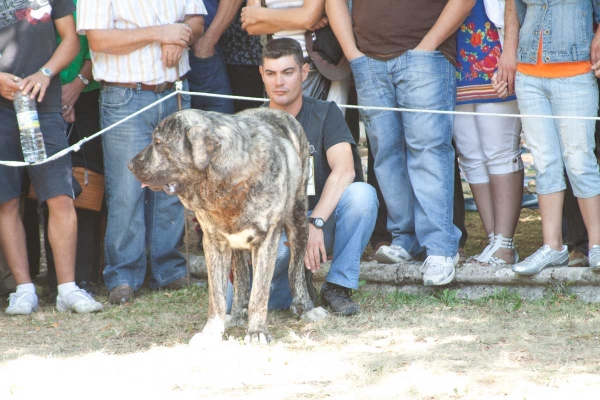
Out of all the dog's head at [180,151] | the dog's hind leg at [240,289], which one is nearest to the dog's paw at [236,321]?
the dog's hind leg at [240,289]

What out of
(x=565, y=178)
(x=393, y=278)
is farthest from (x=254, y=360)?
(x=565, y=178)

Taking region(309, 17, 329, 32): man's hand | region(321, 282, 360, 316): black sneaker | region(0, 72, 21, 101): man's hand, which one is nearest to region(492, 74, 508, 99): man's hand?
region(309, 17, 329, 32): man's hand

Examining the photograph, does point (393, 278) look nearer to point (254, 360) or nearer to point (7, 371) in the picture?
point (254, 360)

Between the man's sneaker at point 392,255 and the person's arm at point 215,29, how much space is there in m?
1.87

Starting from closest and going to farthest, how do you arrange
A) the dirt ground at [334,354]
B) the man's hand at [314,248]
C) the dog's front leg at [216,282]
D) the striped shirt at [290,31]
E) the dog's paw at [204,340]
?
1. the dirt ground at [334,354]
2. the dog's paw at [204,340]
3. the dog's front leg at [216,282]
4. the man's hand at [314,248]
5. the striped shirt at [290,31]

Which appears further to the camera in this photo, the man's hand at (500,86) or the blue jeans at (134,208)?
the blue jeans at (134,208)

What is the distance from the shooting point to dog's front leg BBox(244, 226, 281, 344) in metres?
4.60

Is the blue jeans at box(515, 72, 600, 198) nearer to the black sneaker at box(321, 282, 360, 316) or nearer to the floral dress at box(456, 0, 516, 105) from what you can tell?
the floral dress at box(456, 0, 516, 105)

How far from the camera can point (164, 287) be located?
244 inches

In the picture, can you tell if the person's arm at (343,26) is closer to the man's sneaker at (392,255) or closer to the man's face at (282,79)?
the man's face at (282,79)

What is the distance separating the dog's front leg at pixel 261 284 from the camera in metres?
4.60

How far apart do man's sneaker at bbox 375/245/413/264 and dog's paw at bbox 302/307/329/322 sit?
82cm

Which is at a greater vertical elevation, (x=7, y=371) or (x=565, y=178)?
(x=565, y=178)

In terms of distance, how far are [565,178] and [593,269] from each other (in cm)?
77
